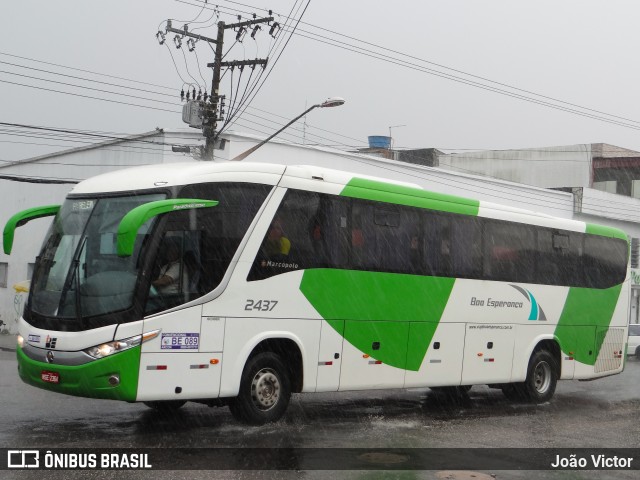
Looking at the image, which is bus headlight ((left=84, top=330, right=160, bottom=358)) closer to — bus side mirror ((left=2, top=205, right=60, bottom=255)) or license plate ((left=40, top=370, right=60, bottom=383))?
license plate ((left=40, top=370, right=60, bottom=383))

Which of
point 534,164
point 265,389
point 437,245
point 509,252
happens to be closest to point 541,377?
point 509,252

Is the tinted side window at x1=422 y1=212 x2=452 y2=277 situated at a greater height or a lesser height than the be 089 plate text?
greater

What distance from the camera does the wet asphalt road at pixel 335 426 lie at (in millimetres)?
9453

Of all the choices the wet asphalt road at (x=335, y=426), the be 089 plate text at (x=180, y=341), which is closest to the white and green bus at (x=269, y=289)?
the be 089 plate text at (x=180, y=341)

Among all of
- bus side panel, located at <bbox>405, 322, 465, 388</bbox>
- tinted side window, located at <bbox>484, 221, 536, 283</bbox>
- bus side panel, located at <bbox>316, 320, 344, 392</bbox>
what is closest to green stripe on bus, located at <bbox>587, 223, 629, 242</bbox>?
tinted side window, located at <bbox>484, 221, 536, 283</bbox>

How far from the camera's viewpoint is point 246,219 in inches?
432

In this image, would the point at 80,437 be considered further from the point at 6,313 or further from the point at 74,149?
the point at 6,313

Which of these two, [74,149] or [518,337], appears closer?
[518,337]

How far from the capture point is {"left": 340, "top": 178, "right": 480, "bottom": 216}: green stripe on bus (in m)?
12.6

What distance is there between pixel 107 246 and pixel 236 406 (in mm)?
2613

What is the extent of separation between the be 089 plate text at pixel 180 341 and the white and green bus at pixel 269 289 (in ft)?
0.04

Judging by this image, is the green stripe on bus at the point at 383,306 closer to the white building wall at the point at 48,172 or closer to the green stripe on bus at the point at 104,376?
the green stripe on bus at the point at 104,376

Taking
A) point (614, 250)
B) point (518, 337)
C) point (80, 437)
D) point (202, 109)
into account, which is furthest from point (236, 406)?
point (202, 109)

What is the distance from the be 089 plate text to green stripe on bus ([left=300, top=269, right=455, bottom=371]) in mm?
1865
